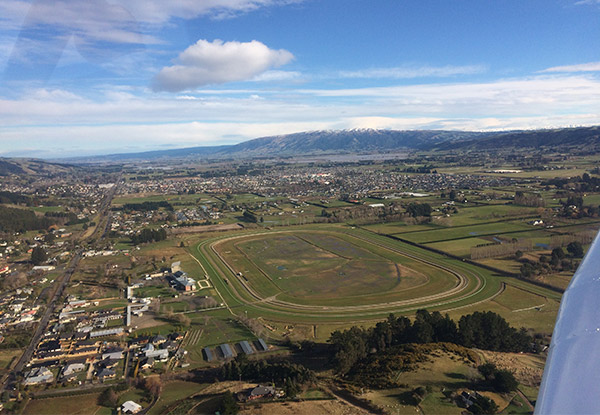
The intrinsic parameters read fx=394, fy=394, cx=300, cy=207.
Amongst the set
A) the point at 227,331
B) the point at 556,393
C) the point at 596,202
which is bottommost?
the point at 227,331

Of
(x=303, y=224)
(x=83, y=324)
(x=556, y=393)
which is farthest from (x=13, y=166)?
(x=556, y=393)

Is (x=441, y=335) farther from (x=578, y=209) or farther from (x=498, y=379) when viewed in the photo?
(x=578, y=209)

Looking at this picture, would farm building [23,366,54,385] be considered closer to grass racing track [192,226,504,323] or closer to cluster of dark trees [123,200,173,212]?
grass racing track [192,226,504,323]

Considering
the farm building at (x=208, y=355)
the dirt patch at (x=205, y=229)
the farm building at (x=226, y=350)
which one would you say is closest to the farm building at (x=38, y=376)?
the farm building at (x=208, y=355)

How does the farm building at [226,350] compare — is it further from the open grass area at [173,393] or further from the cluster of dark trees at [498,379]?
the cluster of dark trees at [498,379]

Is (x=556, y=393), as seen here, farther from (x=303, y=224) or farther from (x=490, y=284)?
(x=303, y=224)

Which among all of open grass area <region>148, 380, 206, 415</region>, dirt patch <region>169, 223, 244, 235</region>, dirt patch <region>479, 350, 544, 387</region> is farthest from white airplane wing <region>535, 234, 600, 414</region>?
dirt patch <region>169, 223, 244, 235</region>
